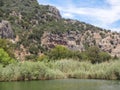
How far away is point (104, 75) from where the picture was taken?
48.5m

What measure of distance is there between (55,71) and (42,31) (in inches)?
3226

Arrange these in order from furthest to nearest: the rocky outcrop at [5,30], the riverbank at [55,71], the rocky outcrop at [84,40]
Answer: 1. the rocky outcrop at [84,40]
2. the rocky outcrop at [5,30]
3. the riverbank at [55,71]

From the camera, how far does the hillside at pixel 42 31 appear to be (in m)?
118

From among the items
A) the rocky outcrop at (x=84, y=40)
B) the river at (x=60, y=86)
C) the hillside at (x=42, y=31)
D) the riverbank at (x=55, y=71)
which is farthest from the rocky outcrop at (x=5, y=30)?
the river at (x=60, y=86)

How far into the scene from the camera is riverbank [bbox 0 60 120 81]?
149 feet

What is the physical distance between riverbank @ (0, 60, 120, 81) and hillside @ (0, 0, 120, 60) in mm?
58881

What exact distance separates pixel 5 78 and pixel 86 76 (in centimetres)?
1314

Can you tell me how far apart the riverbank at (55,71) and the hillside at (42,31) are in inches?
2318

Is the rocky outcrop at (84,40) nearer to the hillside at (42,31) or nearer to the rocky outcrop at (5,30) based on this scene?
the hillside at (42,31)

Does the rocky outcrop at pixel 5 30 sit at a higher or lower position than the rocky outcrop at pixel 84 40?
higher

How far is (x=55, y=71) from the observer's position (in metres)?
49.4

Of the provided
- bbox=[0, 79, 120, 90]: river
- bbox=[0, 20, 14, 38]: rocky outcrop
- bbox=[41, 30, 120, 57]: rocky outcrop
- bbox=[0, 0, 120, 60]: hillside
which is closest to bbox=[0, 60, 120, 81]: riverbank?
bbox=[0, 79, 120, 90]: river

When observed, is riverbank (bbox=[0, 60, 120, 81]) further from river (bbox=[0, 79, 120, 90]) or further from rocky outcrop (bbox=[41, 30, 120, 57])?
rocky outcrop (bbox=[41, 30, 120, 57])

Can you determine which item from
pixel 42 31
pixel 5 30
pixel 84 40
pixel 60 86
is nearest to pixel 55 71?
pixel 60 86
